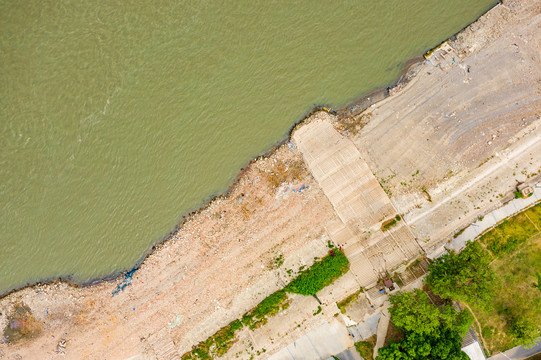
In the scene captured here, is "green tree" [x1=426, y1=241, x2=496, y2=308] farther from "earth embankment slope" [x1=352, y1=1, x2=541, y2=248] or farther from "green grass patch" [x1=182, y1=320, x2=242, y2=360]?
"green grass patch" [x1=182, y1=320, x2=242, y2=360]

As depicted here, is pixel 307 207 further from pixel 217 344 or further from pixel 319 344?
pixel 217 344

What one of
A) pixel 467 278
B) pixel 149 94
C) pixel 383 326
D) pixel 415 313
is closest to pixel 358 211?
pixel 415 313

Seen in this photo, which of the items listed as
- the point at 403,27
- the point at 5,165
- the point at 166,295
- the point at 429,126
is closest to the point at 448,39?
the point at 403,27

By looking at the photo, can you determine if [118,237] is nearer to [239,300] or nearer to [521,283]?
[239,300]

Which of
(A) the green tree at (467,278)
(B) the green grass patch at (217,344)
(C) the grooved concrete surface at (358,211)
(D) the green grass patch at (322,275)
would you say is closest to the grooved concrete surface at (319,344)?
(D) the green grass patch at (322,275)

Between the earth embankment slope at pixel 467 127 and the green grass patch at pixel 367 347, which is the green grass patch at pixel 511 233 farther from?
the green grass patch at pixel 367 347

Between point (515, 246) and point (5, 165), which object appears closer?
point (515, 246)

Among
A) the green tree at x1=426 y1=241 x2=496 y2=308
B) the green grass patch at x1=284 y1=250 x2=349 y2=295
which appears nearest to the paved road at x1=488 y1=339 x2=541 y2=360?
the green tree at x1=426 y1=241 x2=496 y2=308
